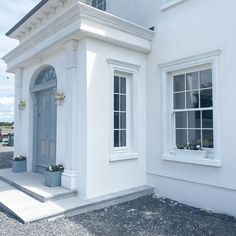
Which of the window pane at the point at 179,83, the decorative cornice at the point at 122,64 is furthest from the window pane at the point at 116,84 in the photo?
the window pane at the point at 179,83

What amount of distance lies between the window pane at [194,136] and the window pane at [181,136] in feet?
0.46

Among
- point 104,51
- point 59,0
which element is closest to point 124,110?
point 104,51

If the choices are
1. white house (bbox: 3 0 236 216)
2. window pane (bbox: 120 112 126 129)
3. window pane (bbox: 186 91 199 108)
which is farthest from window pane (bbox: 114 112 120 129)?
window pane (bbox: 186 91 199 108)

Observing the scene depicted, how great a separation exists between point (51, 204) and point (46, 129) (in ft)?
9.63

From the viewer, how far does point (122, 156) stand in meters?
6.23

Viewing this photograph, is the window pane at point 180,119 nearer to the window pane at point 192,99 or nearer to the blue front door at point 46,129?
the window pane at point 192,99

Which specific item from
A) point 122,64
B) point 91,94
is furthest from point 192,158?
point 122,64

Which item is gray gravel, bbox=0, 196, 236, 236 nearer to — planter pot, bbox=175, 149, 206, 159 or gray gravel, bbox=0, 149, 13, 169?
planter pot, bbox=175, 149, 206, 159

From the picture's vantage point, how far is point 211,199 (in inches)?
215

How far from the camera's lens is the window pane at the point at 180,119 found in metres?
6.22

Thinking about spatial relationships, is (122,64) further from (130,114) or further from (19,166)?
(19,166)

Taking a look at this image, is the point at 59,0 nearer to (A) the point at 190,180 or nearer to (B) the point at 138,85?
(B) the point at 138,85

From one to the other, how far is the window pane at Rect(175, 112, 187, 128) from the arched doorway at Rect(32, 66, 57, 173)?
333 cm

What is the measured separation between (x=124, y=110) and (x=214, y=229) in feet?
11.1
